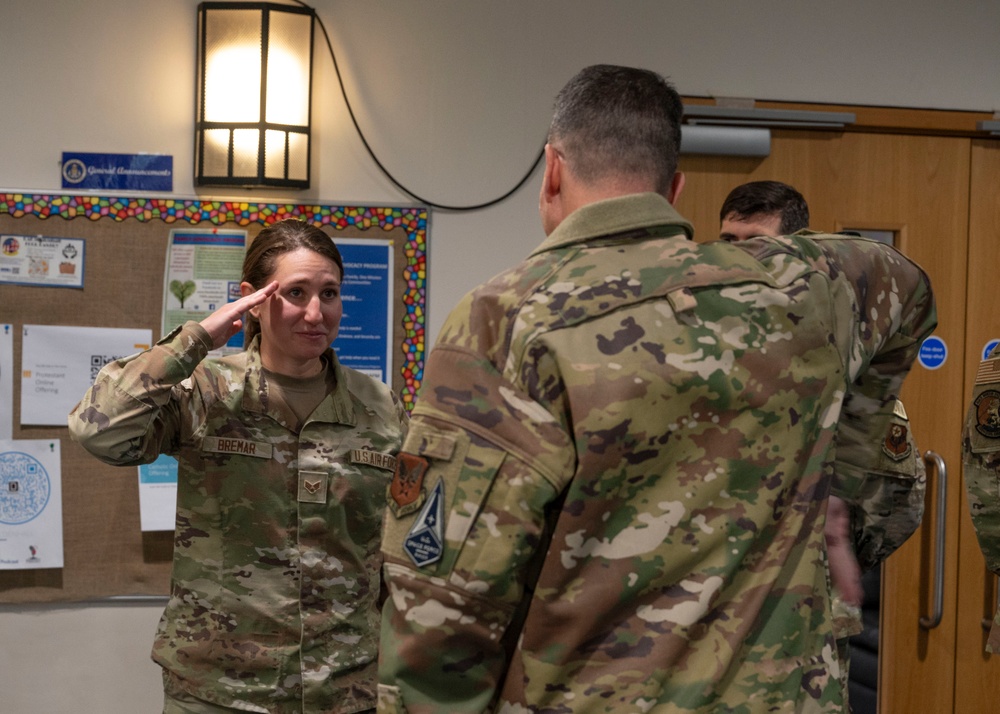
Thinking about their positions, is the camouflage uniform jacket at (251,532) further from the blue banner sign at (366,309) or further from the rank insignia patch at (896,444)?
the rank insignia patch at (896,444)

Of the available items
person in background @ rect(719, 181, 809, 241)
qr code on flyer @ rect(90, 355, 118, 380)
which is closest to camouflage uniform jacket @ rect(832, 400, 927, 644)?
person in background @ rect(719, 181, 809, 241)

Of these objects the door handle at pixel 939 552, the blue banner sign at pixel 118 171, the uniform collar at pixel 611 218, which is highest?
the blue banner sign at pixel 118 171

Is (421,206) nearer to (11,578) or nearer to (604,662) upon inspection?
(11,578)

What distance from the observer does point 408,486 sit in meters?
1.14

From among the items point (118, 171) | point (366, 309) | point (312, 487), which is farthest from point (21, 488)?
point (312, 487)

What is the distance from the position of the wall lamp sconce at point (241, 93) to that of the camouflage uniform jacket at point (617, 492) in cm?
192

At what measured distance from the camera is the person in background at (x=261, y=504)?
1.91 m

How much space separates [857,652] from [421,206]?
2.06 metres

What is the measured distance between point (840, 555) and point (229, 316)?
132 centimetres

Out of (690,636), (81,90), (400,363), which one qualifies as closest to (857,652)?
(400,363)

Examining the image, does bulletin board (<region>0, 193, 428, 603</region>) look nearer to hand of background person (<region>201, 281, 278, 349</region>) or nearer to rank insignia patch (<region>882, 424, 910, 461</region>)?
hand of background person (<region>201, 281, 278, 349</region>)

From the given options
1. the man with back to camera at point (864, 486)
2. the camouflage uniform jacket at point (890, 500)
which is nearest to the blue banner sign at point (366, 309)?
the man with back to camera at point (864, 486)

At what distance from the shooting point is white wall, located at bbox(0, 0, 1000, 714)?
288 cm

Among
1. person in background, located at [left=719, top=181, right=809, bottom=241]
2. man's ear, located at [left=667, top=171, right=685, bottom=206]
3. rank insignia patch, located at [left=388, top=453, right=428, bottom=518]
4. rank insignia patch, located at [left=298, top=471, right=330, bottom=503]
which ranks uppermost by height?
person in background, located at [left=719, top=181, right=809, bottom=241]
